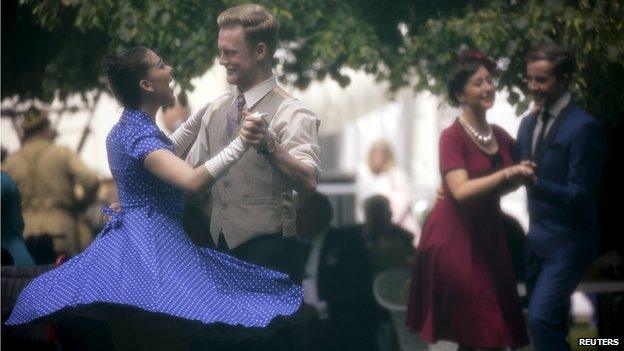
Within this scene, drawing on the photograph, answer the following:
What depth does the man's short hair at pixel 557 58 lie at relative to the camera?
→ 7090mm

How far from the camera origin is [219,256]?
19.9ft

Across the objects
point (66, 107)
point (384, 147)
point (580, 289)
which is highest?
point (66, 107)

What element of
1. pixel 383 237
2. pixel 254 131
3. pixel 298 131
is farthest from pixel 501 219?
pixel 383 237

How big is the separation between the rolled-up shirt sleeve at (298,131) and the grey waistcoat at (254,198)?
0.05 meters

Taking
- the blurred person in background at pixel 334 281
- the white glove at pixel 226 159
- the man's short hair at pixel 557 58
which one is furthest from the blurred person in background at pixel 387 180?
the white glove at pixel 226 159

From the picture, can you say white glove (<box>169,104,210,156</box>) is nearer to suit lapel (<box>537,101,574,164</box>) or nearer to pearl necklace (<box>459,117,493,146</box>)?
pearl necklace (<box>459,117,493,146</box>)

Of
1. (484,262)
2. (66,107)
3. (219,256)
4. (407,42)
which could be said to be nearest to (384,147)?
(66,107)

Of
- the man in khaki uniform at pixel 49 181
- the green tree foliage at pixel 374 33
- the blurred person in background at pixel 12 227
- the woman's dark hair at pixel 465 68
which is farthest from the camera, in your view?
the man in khaki uniform at pixel 49 181

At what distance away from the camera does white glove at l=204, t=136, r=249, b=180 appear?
19.0 ft

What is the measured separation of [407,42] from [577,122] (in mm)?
1563

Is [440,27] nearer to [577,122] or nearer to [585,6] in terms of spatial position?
[585,6]

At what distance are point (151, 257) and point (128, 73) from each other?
0.72 m

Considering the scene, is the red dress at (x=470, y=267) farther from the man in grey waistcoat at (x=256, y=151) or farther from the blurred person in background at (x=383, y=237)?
the blurred person in background at (x=383, y=237)

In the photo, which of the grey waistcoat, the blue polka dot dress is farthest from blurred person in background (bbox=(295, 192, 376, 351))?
the blue polka dot dress
